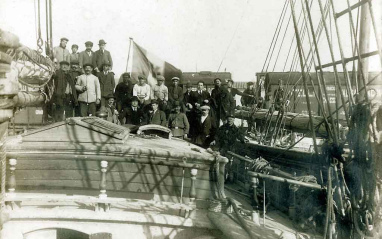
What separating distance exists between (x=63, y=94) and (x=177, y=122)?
2.78 metres

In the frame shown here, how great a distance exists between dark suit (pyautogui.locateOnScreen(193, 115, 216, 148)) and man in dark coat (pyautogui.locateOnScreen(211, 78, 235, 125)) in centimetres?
95

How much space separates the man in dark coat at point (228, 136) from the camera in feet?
25.3

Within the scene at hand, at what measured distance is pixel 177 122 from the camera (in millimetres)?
8195

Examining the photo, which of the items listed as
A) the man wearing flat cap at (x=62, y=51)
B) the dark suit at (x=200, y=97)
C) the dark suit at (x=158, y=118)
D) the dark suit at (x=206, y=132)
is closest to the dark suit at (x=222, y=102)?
the dark suit at (x=200, y=97)

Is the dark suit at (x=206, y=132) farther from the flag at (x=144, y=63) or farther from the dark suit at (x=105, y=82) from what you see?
the flag at (x=144, y=63)

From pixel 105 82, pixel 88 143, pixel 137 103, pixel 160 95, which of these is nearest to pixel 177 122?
pixel 160 95

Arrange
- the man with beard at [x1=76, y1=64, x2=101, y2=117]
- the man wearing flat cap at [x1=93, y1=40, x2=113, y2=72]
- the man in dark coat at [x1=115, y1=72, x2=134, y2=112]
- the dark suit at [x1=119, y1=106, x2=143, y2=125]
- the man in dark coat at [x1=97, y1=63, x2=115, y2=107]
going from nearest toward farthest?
the man with beard at [x1=76, y1=64, x2=101, y2=117] < the dark suit at [x1=119, y1=106, x2=143, y2=125] < the man in dark coat at [x1=97, y1=63, x2=115, y2=107] < the man in dark coat at [x1=115, y1=72, x2=134, y2=112] < the man wearing flat cap at [x1=93, y1=40, x2=113, y2=72]

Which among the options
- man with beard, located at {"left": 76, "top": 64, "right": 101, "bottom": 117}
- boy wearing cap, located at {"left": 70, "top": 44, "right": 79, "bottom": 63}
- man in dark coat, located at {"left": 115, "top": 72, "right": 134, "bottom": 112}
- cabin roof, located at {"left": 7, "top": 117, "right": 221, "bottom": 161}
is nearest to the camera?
cabin roof, located at {"left": 7, "top": 117, "right": 221, "bottom": 161}

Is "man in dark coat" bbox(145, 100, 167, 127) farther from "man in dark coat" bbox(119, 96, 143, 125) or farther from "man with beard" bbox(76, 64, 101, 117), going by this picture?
"man with beard" bbox(76, 64, 101, 117)

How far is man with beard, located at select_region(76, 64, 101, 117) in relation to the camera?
8.28 m

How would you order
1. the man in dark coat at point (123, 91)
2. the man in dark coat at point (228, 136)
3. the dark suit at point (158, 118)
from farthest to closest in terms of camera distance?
1. the man in dark coat at point (123, 91)
2. the dark suit at point (158, 118)
3. the man in dark coat at point (228, 136)

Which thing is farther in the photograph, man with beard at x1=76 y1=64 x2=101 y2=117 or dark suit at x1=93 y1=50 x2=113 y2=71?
dark suit at x1=93 y1=50 x2=113 y2=71

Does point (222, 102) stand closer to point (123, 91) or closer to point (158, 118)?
point (158, 118)

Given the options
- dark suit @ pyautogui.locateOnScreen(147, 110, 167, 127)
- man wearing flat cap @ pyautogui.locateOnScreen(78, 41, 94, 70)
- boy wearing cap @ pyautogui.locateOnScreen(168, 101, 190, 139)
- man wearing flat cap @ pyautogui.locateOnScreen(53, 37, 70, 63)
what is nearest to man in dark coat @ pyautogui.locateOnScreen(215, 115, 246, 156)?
boy wearing cap @ pyautogui.locateOnScreen(168, 101, 190, 139)
